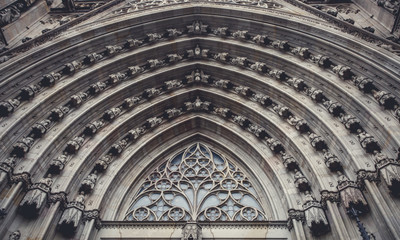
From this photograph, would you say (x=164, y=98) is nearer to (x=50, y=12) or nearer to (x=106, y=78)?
(x=106, y=78)

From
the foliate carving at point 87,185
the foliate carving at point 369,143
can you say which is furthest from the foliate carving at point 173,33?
the foliate carving at point 369,143

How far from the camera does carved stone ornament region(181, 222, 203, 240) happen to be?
8.10m

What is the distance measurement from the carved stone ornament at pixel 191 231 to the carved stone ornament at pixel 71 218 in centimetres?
253

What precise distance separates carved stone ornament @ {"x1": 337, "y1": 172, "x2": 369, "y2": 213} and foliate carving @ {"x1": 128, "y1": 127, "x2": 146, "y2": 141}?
6453 millimetres

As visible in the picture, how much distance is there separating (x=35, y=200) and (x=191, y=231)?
3623 mm

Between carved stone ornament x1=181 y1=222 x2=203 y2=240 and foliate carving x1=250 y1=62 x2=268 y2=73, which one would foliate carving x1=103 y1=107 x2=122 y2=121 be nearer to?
carved stone ornament x1=181 y1=222 x2=203 y2=240

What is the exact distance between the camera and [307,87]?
10.8m

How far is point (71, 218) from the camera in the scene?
8.19 metres

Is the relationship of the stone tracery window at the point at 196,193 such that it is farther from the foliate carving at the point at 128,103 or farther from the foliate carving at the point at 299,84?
the foliate carving at the point at 299,84

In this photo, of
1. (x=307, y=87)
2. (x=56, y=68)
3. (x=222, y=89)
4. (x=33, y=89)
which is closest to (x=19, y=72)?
(x=33, y=89)

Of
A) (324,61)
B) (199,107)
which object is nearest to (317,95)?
(324,61)

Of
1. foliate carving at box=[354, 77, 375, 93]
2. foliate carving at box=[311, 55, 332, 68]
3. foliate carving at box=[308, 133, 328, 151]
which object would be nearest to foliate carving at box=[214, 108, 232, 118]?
foliate carving at box=[311, 55, 332, 68]

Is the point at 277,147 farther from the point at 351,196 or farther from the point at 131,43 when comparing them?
the point at 131,43

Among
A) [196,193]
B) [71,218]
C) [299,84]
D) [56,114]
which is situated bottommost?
[71,218]
